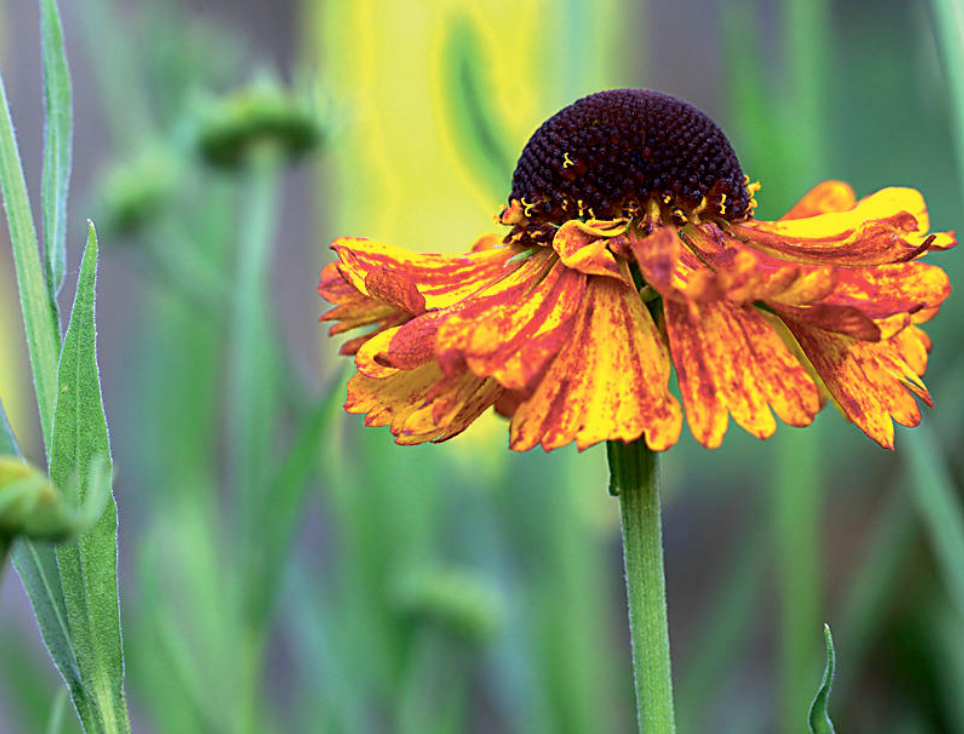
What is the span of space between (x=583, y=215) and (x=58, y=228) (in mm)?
160

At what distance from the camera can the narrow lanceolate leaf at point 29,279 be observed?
1.00 feet

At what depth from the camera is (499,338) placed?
0.94 ft

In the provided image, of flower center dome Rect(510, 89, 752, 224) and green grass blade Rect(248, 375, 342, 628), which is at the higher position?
flower center dome Rect(510, 89, 752, 224)

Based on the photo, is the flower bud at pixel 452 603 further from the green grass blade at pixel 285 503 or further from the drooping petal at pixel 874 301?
the drooping petal at pixel 874 301

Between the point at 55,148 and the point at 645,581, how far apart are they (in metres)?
0.22

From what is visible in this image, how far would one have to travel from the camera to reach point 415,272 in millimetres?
345

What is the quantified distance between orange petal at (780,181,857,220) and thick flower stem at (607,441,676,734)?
0.13 metres

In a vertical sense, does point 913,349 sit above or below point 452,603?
above

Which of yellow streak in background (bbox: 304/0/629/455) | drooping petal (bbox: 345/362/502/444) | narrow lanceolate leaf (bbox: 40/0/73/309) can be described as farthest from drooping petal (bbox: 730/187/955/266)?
yellow streak in background (bbox: 304/0/629/455)

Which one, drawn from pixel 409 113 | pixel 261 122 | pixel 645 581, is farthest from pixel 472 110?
pixel 409 113

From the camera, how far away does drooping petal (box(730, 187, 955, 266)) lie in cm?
32

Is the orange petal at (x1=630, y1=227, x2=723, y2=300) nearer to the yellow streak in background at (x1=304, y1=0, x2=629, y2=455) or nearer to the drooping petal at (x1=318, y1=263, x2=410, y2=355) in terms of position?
the drooping petal at (x1=318, y1=263, x2=410, y2=355)

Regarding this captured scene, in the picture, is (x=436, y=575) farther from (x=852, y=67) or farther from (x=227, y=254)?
(x=852, y=67)

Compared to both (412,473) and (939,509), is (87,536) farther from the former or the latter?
(412,473)
